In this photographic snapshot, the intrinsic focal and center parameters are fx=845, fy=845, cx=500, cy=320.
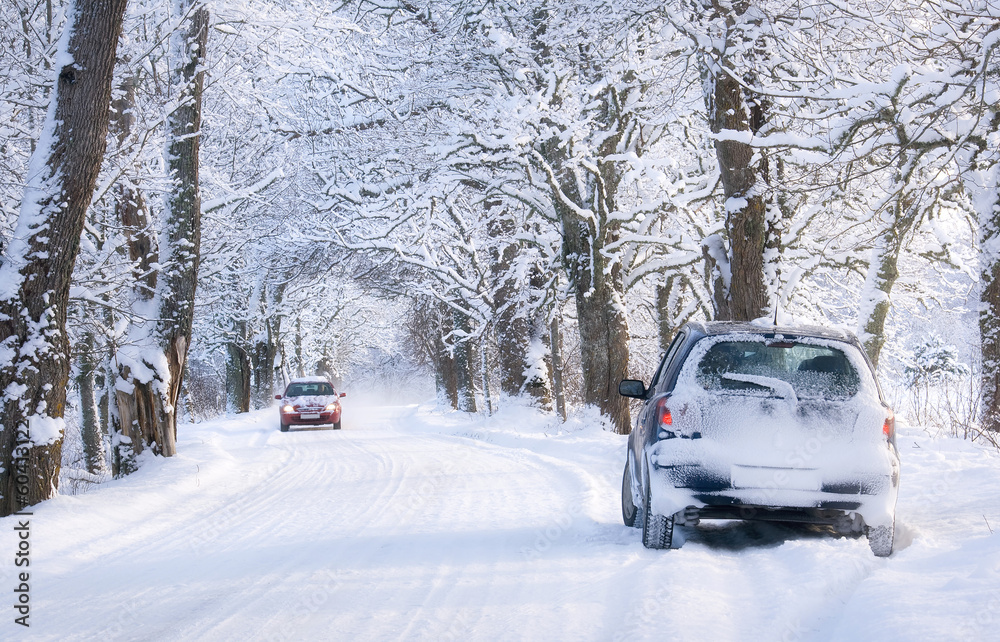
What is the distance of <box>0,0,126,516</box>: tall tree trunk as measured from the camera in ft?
26.7

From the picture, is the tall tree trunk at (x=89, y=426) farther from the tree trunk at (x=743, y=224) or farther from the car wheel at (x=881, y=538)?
the car wheel at (x=881, y=538)

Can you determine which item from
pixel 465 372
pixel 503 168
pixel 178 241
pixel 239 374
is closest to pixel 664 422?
pixel 178 241

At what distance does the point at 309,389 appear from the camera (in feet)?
91.0

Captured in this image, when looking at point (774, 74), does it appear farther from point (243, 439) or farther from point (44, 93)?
point (243, 439)

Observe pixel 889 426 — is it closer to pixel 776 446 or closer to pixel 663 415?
pixel 776 446

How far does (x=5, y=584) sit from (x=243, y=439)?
1736 cm

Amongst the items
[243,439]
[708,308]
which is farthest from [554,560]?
[243,439]

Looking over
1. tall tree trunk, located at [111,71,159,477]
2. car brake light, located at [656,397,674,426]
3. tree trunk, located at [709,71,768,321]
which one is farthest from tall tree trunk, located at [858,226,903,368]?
tall tree trunk, located at [111,71,159,477]

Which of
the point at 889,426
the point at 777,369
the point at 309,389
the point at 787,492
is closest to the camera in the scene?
the point at 787,492

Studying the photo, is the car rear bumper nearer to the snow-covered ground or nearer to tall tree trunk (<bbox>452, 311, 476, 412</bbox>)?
the snow-covered ground

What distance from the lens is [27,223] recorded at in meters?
8.32

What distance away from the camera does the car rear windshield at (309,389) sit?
89.5ft

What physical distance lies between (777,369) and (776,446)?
0.70 m

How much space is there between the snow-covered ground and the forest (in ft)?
6.00
